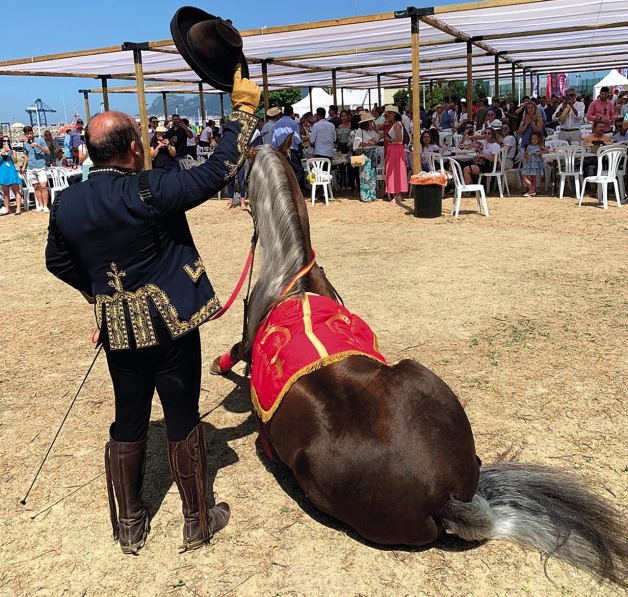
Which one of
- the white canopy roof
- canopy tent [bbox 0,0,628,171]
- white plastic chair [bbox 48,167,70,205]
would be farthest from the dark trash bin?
white plastic chair [bbox 48,167,70,205]

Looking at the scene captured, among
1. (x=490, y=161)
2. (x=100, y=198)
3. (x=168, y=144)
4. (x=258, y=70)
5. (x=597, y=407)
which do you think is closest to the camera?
(x=100, y=198)

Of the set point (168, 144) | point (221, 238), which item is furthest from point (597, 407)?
point (168, 144)

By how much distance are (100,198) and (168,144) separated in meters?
9.97

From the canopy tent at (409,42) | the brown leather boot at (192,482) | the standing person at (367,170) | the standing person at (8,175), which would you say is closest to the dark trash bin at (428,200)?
the canopy tent at (409,42)

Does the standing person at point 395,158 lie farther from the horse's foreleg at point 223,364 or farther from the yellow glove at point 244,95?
the yellow glove at point 244,95

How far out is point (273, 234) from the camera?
275 centimetres

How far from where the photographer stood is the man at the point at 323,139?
444 inches

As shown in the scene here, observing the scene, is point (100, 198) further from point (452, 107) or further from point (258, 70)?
point (452, 107)

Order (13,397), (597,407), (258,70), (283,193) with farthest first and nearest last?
(258,70) → (13,397) → (597,407) → (283,193)

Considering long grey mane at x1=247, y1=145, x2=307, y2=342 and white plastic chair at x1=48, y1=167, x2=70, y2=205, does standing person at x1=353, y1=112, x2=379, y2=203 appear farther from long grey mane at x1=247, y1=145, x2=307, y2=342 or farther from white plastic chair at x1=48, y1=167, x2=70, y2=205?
long grey mane at x1=247, y1=145, x2=307, y2=342

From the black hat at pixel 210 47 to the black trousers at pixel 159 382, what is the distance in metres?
0.95

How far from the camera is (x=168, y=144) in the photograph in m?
11.4

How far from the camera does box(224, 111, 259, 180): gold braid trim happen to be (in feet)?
6.70

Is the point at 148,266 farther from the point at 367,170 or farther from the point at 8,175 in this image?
the point at 8,175
